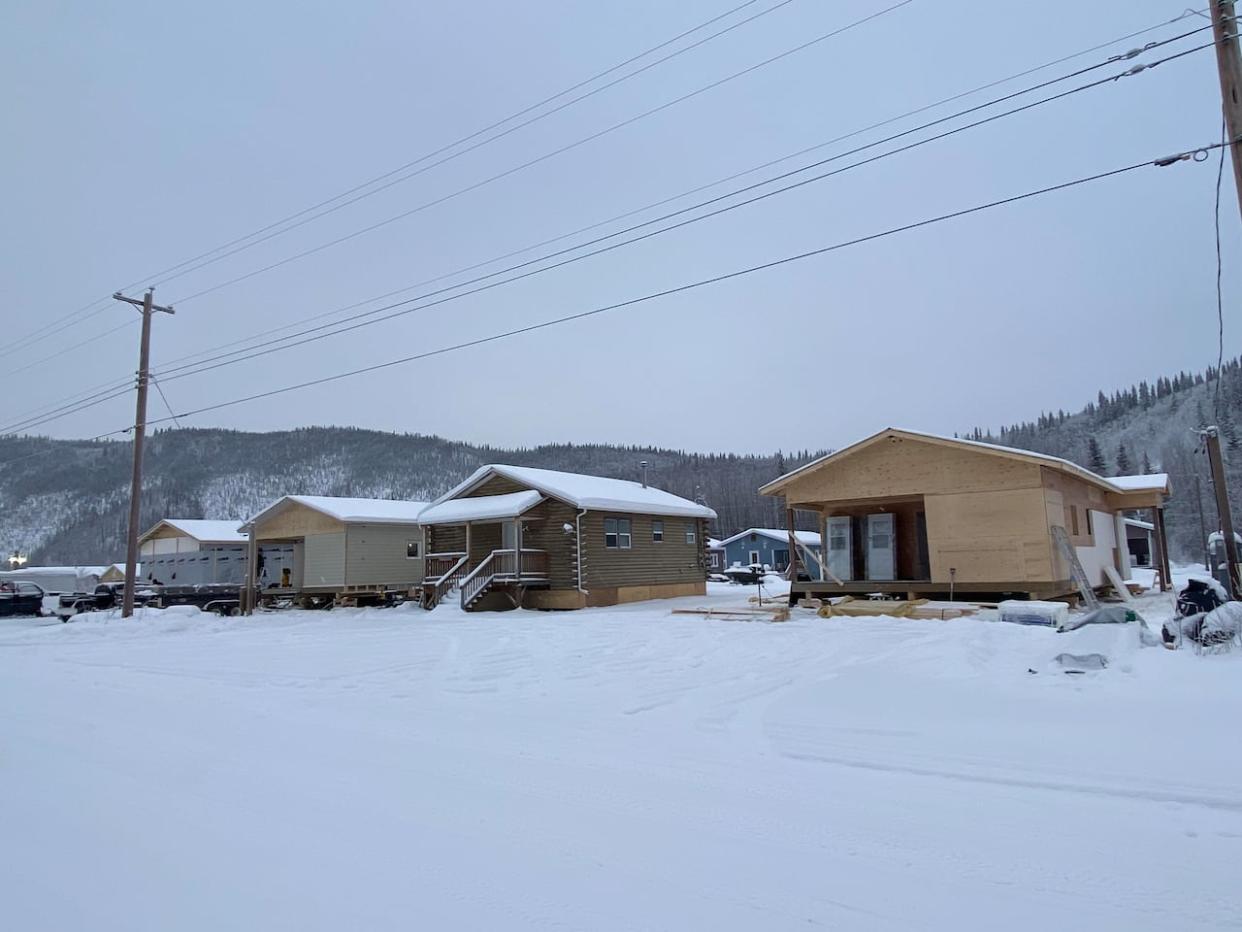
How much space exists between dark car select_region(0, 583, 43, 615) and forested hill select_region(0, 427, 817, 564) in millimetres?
75141

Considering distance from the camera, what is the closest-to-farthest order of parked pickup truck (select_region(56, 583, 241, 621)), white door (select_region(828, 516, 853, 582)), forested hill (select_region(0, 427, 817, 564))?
white door (select_region(828, 516, 853, 582)) < parked pickup truck (select_region(56, 583, 241, 621)) < forested hill (select_region(0, 427, 817, 564))

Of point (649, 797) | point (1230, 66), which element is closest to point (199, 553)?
point (649, 797)

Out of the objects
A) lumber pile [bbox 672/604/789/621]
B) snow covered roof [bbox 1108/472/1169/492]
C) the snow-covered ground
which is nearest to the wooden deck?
lumber pile [bbox 672/604/789/621]

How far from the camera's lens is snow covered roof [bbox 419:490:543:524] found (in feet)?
80.3

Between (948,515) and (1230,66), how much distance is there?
37.8 ft

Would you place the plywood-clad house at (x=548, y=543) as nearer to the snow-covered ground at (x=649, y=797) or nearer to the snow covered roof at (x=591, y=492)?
the snow covered roof at (x=591, y=492)

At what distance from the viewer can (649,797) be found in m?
5.04

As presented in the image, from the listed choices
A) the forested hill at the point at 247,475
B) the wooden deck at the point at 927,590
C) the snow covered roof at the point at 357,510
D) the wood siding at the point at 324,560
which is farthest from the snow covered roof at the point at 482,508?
the forested hill at the point at 247,475

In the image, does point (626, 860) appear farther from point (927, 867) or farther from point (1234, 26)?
point (1234, 26)

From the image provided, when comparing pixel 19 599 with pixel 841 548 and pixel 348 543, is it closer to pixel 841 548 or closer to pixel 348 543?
pixel 348 543

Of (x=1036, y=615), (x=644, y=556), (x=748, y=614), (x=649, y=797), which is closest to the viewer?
(x=649, y=797)

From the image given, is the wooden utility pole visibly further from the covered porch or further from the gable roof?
the covered porch

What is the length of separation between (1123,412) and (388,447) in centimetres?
12120

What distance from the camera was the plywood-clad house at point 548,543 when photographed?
24344mm
